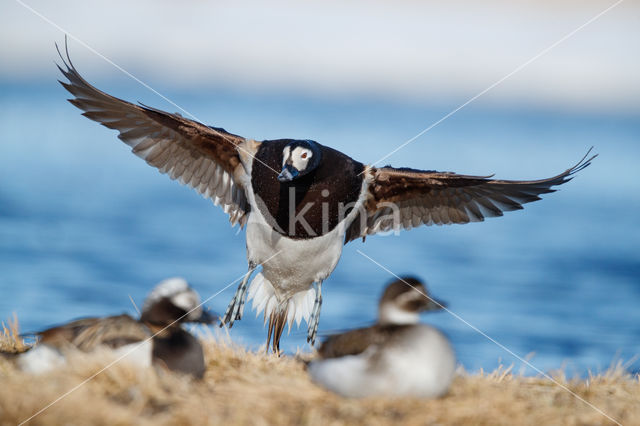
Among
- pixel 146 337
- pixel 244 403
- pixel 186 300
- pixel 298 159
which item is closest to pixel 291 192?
pixel 298 159

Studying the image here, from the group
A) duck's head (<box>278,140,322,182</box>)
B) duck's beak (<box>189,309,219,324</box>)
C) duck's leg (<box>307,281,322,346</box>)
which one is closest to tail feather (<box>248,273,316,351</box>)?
duck's leg (<box>307,281,322,346</box>)

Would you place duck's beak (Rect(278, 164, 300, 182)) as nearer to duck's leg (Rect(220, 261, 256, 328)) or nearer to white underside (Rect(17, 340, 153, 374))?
duck's leg (Rect(220, 261, 256, 328))

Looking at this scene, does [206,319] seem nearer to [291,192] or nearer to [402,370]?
[402,370]

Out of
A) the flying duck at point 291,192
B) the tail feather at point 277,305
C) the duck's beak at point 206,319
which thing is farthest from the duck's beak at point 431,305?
the tail feather at point 277,305

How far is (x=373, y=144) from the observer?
88.6ft

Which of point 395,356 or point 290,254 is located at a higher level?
point 290,254

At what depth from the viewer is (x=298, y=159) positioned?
684 centimetres

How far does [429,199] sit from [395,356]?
3.44m

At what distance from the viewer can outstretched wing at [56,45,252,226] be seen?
714 centimetres

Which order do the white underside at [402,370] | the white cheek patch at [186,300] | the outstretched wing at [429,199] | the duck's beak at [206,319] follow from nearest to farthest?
the white underside at [402,370] → the white cheek patch at [186,300] → the duck's beak at [206,319] → the outstretched wing at [429,199]

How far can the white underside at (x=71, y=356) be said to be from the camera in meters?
4.43

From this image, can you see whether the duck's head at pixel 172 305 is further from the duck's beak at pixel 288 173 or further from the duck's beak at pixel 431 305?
the duck's beak at pixel 288 173

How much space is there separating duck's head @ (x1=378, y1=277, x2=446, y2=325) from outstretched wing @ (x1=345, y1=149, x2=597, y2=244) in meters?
2.50

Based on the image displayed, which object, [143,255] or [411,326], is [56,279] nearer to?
Result: [143,255]
